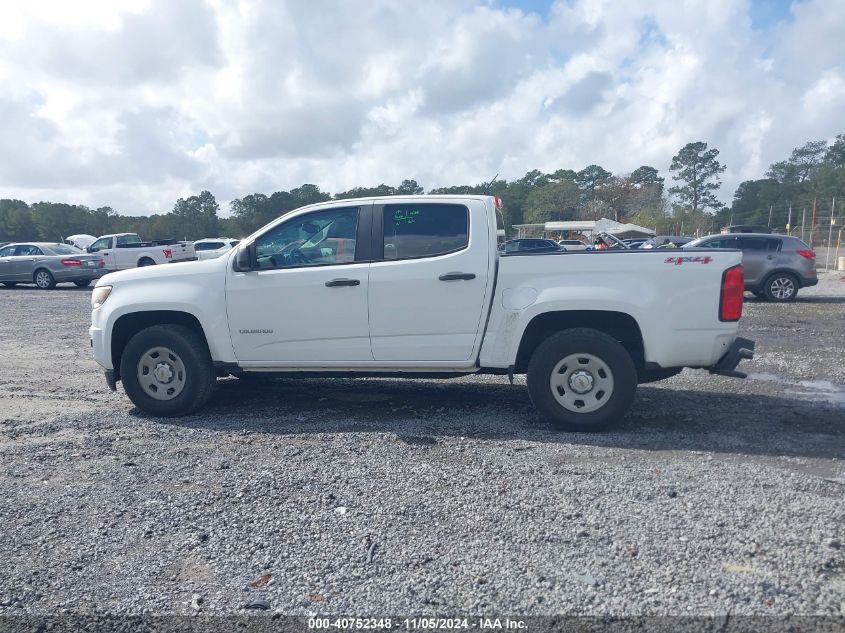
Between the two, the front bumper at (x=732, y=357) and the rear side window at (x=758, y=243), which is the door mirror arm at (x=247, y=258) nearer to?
the front bumper at (x=732, y=357)

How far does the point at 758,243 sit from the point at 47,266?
68.0 feet

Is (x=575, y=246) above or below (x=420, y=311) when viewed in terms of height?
above

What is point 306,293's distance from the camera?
6.13 m

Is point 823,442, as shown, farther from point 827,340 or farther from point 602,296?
point 827,340

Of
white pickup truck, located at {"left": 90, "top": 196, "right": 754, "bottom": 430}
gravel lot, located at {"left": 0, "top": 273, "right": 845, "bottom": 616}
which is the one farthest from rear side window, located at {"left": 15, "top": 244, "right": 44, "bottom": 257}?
white pickup truck, located at {"left": 90, "top": 196, "right": 754, "bottom": 430}

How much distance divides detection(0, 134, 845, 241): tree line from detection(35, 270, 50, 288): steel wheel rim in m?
10.7

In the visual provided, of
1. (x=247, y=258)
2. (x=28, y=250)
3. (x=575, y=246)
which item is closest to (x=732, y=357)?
(x=247, y=258)

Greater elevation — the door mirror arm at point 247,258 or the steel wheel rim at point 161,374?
the door mirror arm at point 247,258

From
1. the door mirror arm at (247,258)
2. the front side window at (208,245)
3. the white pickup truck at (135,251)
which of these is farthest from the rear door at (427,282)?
the front side window at (208,245)

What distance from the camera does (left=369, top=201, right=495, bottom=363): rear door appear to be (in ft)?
19.4

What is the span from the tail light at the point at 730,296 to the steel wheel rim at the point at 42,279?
73.1ft

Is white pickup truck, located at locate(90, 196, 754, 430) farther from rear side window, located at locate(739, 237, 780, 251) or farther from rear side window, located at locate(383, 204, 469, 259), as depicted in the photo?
rear side window, located at locate(739, 237, 780, 251)

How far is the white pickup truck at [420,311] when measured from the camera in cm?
565

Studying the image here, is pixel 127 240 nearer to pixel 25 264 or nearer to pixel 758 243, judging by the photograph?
pixel 25 264
